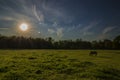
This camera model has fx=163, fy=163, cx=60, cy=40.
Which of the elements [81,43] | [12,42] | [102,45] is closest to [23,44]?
[12,42]

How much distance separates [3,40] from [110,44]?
75.8m

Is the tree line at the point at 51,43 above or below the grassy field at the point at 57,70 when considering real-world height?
above

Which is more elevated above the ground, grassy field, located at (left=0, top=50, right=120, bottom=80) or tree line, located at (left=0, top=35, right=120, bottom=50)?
tree line, located at (left=0, top=35, right=120, bottom=50)

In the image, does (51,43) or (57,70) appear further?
(51,43)

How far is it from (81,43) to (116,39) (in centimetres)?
3865

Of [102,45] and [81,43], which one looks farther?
[81,43]

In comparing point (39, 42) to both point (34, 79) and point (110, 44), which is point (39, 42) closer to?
point (110, 44)

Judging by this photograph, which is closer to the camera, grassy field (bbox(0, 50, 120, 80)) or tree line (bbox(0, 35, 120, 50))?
grassy field (bbox(0, 50, 120, 80))

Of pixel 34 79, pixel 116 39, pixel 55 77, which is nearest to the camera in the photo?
pixel 34 79

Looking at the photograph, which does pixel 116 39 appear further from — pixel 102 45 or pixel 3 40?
pixel 3 40

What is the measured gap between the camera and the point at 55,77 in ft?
48.0

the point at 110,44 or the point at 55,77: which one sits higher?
the point at 110,44

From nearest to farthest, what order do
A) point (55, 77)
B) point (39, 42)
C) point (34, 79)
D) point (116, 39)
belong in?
point (34, 79) < point (55, 77) < point (116, 39) < point (39, 42)

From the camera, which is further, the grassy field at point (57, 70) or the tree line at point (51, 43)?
the tree line at point (51, 43)
